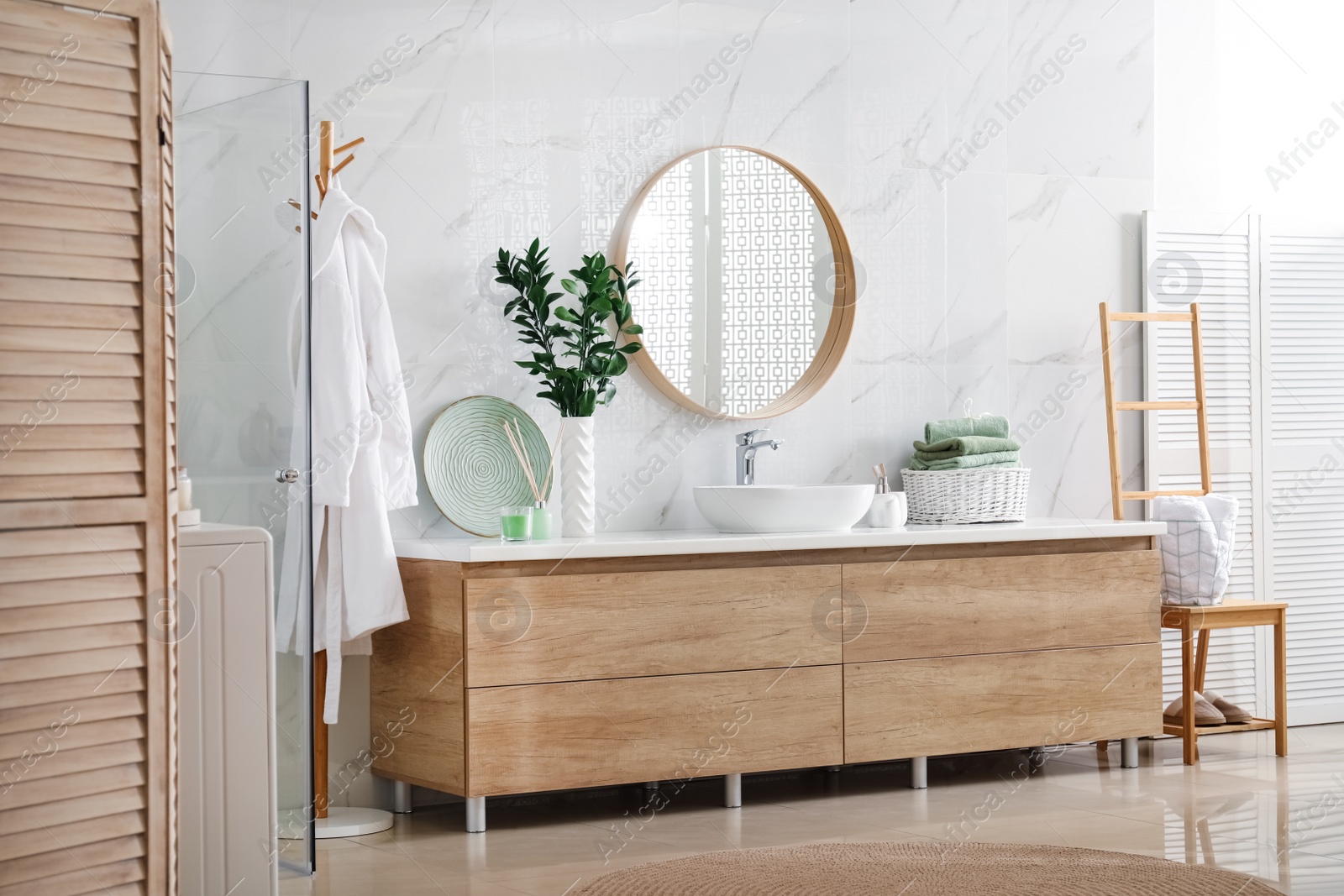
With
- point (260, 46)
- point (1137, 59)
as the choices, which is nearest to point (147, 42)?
point (260, 46)

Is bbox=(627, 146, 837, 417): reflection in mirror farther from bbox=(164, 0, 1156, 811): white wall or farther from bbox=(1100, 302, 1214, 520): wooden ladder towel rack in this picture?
bbox=(1100, 302, 1214, 520): wooden ladder towel rack

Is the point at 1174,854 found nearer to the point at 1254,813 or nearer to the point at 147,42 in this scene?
the point at 1254,813

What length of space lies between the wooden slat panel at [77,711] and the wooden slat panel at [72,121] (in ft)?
2.93

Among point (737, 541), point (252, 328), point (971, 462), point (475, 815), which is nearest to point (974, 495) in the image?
point (971, 462)

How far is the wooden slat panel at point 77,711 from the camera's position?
6.91 feet

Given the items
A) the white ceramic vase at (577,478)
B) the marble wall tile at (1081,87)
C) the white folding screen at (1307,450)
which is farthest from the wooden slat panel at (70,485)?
the white folding screen at (1307,450)

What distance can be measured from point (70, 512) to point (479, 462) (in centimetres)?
174

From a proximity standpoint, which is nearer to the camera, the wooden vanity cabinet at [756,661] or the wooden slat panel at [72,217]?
the wooden slat panel at [72,217]

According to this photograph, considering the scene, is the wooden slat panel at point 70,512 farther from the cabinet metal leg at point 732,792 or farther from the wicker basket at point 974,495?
the wicker basket at point 974,495

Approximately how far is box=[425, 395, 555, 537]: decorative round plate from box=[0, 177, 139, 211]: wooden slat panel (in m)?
1.61

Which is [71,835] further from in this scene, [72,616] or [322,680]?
[322,680]

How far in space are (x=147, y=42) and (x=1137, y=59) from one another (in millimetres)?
3568

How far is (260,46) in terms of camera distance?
3662 millimetres

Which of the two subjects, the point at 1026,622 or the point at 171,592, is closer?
the point at 171,592
